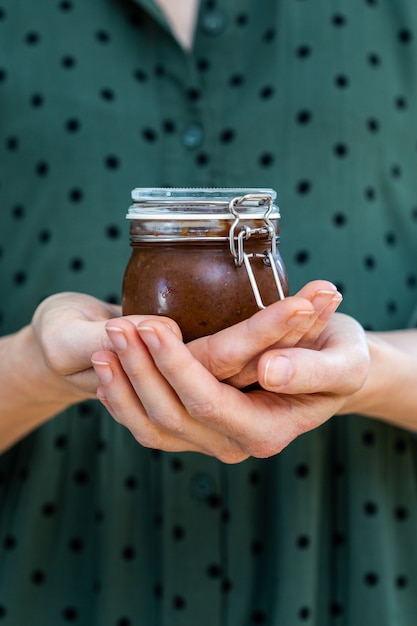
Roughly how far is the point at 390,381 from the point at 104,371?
15.7 inches

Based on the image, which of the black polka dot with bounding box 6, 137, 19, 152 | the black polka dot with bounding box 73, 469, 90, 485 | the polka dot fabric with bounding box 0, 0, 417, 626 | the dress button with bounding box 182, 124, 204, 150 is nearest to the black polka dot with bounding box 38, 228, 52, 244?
the polka dot fabric with bounding box 0, 0, 417, 626

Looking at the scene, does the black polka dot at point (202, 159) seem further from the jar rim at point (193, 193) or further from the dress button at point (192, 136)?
the jar rim at point (193, 193)

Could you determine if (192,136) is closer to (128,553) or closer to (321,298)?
(321,298)

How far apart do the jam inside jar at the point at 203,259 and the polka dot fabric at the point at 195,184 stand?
0.94ft

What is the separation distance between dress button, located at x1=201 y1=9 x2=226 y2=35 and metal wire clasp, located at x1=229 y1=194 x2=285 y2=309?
0.42 metres

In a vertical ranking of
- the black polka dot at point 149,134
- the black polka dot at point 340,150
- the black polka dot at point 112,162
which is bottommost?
the black polka dot at point 340,150

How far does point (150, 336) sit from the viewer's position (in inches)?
26.4

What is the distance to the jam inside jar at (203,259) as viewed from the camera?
0.78m

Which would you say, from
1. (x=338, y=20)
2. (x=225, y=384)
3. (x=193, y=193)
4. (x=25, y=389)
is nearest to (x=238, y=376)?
(x=225, y=384)

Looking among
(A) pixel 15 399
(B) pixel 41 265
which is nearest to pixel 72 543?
(A) pixel 15 399

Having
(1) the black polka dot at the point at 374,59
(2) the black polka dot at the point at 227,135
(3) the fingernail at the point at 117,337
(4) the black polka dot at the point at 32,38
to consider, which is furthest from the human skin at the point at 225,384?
(4) the black polka dot at the point at 32,38

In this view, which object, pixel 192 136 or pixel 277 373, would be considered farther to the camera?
pixel 192 136

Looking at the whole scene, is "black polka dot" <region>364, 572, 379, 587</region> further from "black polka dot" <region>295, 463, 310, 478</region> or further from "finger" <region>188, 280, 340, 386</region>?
"finger" <region>188, 280, 340, 386</region>

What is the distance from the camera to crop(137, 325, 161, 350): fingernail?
67 cm
